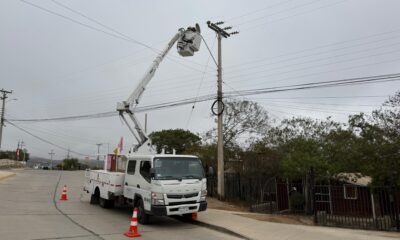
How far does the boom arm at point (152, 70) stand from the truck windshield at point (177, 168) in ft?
14.7

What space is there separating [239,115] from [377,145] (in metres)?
15.9

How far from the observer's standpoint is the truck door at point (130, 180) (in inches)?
530

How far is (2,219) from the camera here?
12.0 metres

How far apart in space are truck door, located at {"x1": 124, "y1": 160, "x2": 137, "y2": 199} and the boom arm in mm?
2609

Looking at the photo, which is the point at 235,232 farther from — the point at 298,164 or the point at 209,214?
the point at 298,164

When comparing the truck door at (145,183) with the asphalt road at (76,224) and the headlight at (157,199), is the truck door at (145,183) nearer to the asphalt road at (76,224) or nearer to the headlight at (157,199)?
the headlight at (157,199)

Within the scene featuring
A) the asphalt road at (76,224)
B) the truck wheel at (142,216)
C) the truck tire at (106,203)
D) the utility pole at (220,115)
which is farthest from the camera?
the utility pole at (220,115)

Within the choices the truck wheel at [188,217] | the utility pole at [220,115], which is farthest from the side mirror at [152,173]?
the utility pole at [220,115]

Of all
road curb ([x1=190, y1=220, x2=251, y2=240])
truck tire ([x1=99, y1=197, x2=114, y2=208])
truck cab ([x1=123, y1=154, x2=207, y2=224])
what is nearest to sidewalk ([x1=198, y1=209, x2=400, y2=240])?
road curb ([x1=190, y1=220, x2=251, y2=240])

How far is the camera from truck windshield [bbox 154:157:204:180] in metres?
12.0

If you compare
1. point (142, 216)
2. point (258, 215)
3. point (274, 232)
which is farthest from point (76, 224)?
point (258, 215)

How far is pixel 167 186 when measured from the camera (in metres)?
11.7

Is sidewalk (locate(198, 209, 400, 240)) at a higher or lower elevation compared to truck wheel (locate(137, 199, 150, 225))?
lower

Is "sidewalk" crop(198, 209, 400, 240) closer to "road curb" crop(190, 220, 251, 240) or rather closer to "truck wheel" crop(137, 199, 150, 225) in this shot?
"road curb" crop(190, 220, 251, 240)
